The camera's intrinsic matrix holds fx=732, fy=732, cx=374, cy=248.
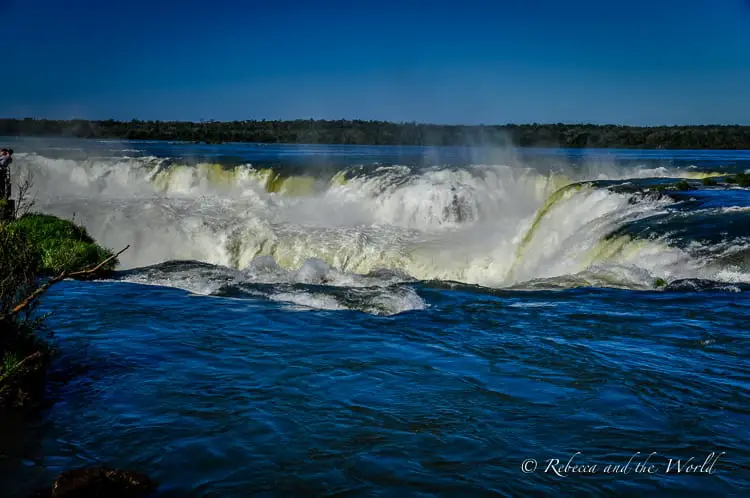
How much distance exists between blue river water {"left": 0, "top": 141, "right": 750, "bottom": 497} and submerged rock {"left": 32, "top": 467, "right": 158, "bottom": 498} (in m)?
0.31

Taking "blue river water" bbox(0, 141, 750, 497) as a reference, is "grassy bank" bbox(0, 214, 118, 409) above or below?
above

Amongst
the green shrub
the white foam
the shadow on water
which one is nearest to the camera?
the shadow on water

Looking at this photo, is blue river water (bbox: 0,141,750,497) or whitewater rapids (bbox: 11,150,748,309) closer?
blue river water (bbox: 0,141,750,497)

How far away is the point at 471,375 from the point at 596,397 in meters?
1.43

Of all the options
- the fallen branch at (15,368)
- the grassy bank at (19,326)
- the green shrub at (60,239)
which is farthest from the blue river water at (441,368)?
the green shrub at (60,239)

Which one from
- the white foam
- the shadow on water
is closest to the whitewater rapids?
the white foam

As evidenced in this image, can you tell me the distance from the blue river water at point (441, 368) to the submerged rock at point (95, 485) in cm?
31

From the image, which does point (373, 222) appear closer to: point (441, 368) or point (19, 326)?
point (441, 368)

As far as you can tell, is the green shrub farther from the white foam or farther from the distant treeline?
the distant treeline

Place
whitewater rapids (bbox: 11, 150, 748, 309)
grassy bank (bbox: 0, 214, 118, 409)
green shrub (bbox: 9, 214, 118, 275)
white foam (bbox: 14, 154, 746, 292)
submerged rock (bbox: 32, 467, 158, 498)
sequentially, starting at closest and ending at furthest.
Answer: submerged rock (bbox: 32, 467, 158, 498), grassy bank (bbox: 0, 214, 118, 409), green shrub (bbox: 9, 214, 118, 275), whitewater rapids (bbox: 11, 150, 748, 309), white foam (bbox: 14, 154, 746, 292)

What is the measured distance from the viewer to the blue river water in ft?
19.1

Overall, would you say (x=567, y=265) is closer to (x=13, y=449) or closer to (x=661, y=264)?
(x=661, y=264)

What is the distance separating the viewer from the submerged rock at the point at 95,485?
4836 millimetres

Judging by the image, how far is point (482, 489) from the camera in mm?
5531
